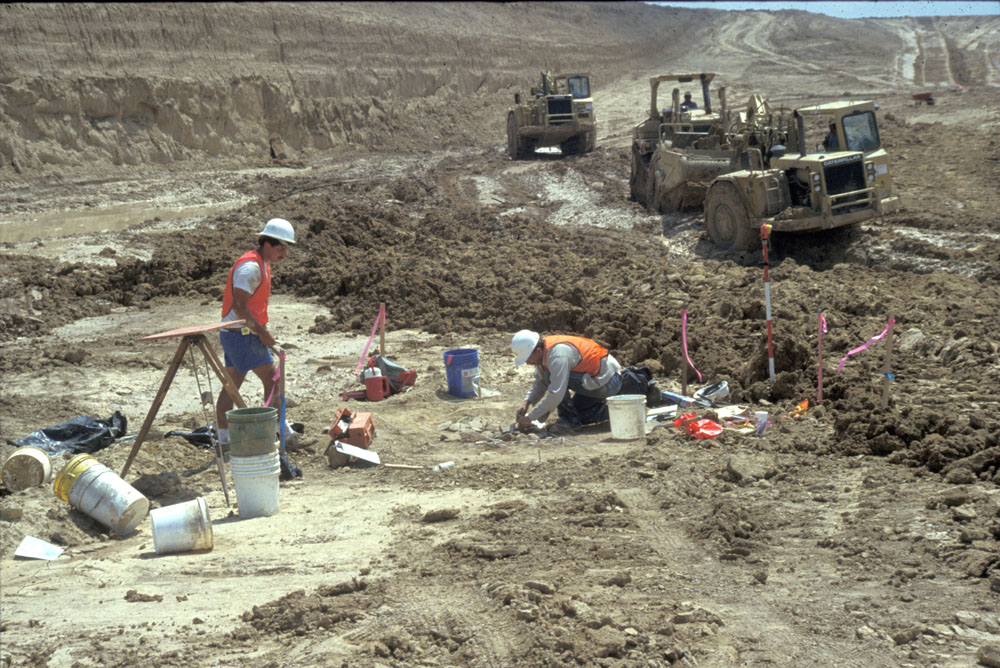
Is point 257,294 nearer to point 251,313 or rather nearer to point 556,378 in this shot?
point 251,313

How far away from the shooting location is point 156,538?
5.71 meters

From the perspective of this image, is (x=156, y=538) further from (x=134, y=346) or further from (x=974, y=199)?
(x=974, y=199)

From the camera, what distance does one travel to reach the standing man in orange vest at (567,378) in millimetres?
7664

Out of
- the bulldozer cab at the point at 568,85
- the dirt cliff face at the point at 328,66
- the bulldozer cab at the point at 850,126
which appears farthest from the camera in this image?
the bulldozer cab at the point at 568,85

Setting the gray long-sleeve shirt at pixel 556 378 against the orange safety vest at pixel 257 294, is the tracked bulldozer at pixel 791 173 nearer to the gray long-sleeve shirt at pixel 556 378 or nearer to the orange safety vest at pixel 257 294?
the gray long-sleeve shirt at pixel 556 378

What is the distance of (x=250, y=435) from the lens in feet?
20.7

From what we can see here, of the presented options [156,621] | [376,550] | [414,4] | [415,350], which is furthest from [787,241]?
[414,4]

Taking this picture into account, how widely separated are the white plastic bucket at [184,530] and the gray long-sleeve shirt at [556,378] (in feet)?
9.33

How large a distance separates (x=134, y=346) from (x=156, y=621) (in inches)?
283

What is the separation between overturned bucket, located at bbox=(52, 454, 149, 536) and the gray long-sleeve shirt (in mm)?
3016

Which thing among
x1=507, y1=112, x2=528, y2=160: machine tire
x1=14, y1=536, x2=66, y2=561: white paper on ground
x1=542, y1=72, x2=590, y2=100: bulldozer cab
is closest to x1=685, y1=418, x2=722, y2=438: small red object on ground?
x1=14, y1=536, x2=66, y2=561: white paper on ground

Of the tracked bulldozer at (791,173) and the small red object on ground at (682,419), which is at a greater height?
the tracked bulldozer at (791,173)

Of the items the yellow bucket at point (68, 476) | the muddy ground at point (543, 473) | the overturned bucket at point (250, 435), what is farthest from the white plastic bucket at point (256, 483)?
the yellow bucket at point (68, 476)

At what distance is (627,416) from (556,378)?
62cm
